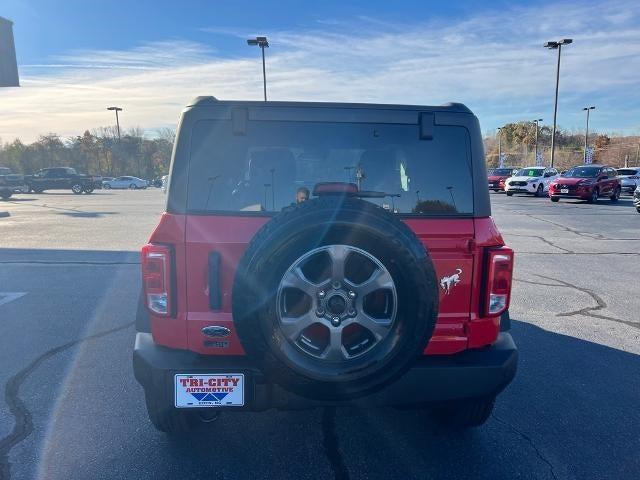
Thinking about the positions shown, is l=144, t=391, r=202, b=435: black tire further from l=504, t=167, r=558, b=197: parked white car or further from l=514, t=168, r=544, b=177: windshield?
l=514, t=168, r=544, b=177: windshield

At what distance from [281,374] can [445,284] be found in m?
1.00

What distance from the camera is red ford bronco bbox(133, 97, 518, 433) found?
87.9 inches

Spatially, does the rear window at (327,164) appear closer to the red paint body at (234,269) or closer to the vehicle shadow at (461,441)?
the red paint body at (234,269)

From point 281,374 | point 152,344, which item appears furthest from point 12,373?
point 281,374

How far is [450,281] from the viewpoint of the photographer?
257 centimetres

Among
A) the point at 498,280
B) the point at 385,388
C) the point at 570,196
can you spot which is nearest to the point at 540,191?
the point at 570,196

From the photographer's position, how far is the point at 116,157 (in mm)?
66375

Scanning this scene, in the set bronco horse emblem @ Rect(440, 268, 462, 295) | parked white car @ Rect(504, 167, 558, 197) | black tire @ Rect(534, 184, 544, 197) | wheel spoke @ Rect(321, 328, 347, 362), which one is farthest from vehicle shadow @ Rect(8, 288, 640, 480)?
black tire @ Rect(534, 184, 544, 197)

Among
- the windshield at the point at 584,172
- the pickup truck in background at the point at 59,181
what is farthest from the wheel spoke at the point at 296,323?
the pickup truck in background at the point at 59,181

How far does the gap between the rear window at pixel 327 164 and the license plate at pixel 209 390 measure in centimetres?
89

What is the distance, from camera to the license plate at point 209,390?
238cm

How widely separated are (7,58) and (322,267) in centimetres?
2323

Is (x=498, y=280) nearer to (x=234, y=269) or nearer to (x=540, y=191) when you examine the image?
(x=234, y=269)

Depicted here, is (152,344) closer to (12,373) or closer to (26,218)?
(12,373)
